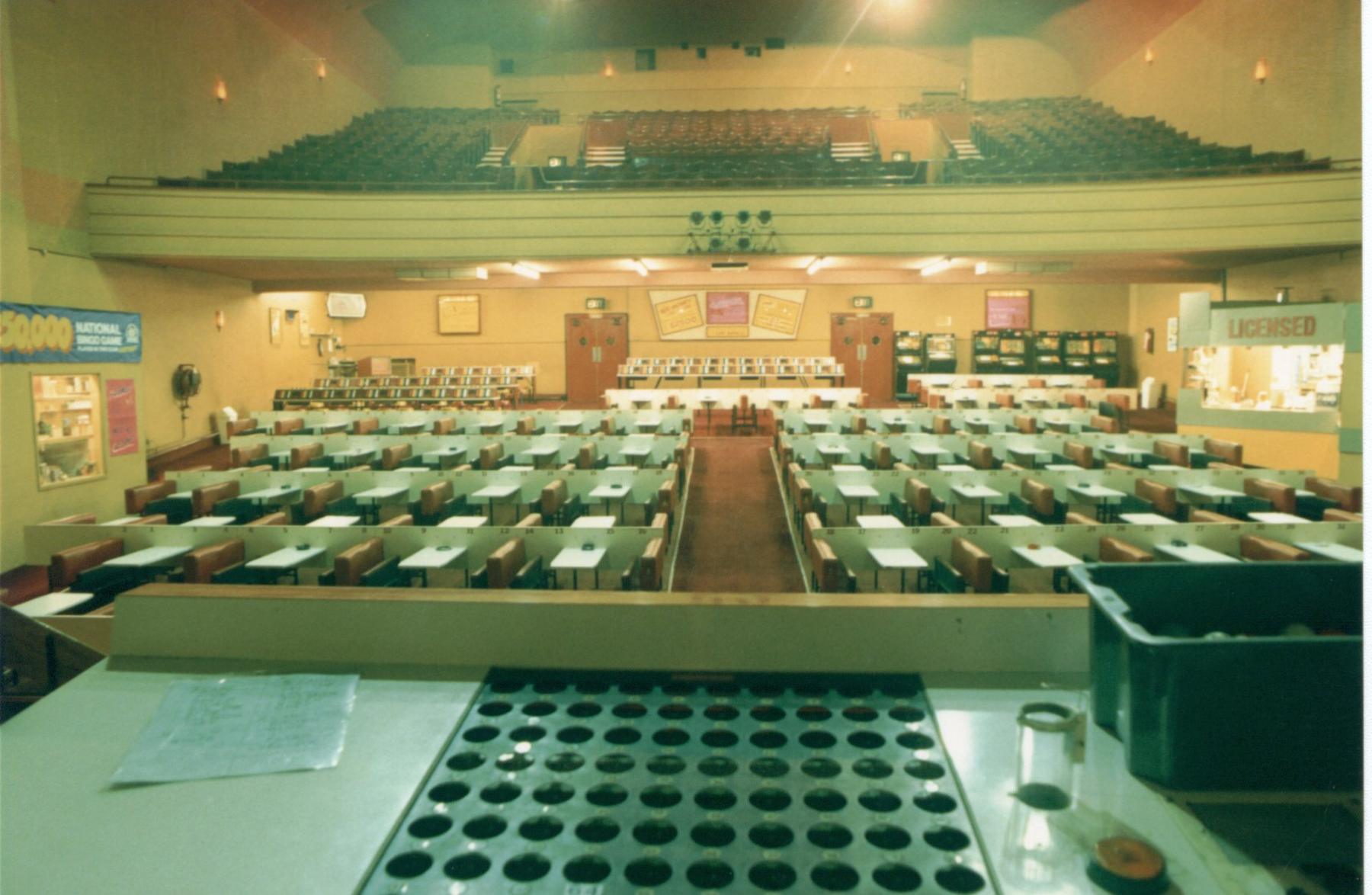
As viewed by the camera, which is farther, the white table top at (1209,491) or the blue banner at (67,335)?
the blue banner at (67,335)

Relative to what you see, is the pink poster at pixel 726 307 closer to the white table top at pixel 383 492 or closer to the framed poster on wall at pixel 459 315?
the framed poster on wall at pixel 459 315

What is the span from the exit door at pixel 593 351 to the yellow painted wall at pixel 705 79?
523cm

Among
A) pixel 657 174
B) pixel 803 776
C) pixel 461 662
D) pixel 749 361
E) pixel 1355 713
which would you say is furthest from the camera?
pixel 749 361

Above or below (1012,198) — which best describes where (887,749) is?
below

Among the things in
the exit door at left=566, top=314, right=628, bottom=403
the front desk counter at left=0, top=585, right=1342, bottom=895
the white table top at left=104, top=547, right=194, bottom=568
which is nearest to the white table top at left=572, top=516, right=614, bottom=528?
the white table top at left=104, top=547, right=194, bottom=568

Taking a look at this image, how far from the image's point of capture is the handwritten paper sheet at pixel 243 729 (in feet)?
4.48

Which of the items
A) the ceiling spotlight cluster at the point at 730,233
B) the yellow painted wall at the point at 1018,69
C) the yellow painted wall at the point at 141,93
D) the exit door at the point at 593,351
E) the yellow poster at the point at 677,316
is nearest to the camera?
the yellow painted wall at the point at 141,93

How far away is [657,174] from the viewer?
14625 mm

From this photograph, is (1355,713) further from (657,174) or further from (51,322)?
(657,174)

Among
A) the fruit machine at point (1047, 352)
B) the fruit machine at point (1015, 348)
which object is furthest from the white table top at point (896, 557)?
the fruit machine at point (1047, 352)

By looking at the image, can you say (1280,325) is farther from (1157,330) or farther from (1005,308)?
(1005,308)

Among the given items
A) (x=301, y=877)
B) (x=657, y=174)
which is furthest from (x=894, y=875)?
(x=657, y=174)

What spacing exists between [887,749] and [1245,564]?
2.16 feet

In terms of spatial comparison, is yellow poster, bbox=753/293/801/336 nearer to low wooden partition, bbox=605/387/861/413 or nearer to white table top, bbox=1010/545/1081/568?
low wooden partition, bbox=605/387/861/413
